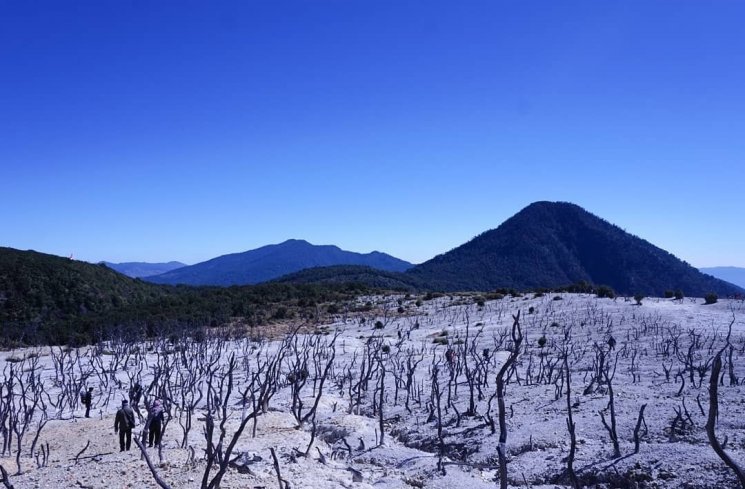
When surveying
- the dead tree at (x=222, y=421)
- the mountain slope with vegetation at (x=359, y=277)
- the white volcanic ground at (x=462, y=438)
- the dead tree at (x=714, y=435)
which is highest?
the mountain slope with vegetation at (x=359, y=277)

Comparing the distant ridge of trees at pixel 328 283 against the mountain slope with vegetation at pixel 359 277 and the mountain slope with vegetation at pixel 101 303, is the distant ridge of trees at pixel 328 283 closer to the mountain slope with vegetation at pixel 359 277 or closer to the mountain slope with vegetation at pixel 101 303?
the mountain slope with vegetation at pixel 101 303

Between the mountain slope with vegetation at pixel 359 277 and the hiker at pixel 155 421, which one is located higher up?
the mountain slope with vegetation at pixel 359 277

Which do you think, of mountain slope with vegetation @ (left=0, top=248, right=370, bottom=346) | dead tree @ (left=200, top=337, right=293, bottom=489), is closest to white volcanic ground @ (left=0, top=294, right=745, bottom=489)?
dead tree @ (left=200, top=337, right=293, bottom=489)

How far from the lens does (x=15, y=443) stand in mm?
17188

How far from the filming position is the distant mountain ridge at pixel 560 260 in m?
92.3

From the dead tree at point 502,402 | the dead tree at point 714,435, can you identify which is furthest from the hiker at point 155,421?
the dead tree at point 714,435

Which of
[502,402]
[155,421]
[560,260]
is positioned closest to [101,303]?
[155,421]

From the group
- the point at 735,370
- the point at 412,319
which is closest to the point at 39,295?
→ the point at 412,319

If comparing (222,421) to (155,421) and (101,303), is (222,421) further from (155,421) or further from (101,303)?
(101,303)

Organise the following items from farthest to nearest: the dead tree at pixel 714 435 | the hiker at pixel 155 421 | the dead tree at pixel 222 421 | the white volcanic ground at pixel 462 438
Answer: the hiker at pixel 155 421
the white volcanic ground at pixel 462 438
the dead tree at pixel 222 421
the dead tree at pixel 714 435

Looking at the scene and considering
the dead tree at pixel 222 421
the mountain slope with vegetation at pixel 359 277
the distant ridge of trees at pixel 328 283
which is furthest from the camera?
the mountain slope with vegetation at pixel 359 277

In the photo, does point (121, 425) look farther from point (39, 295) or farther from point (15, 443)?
point (39, 295)

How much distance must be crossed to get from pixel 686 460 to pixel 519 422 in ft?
17.8

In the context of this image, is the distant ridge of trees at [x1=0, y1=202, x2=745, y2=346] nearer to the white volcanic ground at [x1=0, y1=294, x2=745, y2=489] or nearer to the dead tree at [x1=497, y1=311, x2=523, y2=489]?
the white volcanic ground at [x1=0, y1=294, x2=745, y2=489]
